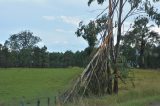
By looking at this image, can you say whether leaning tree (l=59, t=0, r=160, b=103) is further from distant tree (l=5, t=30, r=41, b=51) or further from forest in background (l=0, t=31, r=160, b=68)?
distant tree (l=5, t=30, r=41, b=51)

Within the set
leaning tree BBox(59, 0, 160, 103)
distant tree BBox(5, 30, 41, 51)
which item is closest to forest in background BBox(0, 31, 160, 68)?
distant tree BBox(5, 30, 41, 51)

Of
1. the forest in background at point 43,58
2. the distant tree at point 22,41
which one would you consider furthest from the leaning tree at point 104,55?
the distant tree at point 22,41

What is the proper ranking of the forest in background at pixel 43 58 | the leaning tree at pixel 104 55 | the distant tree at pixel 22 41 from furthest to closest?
the distant tree at pixel 22 41 < the forest in background at pixel 43 58 < the leaning tree at pixel 104 55

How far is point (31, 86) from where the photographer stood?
42.4 metres

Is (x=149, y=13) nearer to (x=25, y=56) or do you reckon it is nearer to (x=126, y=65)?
(x=126, y=65)

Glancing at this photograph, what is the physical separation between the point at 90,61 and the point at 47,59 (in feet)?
307

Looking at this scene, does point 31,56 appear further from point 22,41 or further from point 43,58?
point 22,41

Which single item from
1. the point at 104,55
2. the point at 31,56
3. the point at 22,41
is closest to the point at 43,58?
the point at 31,56

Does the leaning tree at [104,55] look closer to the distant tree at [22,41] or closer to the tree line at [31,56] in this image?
the tree line at [31,56]

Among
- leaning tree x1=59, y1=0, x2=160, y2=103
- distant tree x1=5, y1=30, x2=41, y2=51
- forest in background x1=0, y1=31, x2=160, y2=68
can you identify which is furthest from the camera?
distant tree x1=5, y1=30, x2=41, y2=51

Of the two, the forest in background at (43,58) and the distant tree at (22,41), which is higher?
the distant tree at (22,41)

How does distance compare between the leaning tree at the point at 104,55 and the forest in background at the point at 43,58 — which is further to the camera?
the forest in background at the point at 43,58

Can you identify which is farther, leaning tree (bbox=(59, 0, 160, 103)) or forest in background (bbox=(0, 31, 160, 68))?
forest in background (bbox=(0, 31, 160, 68))

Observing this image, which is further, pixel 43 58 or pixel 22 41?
pixel 22 41
